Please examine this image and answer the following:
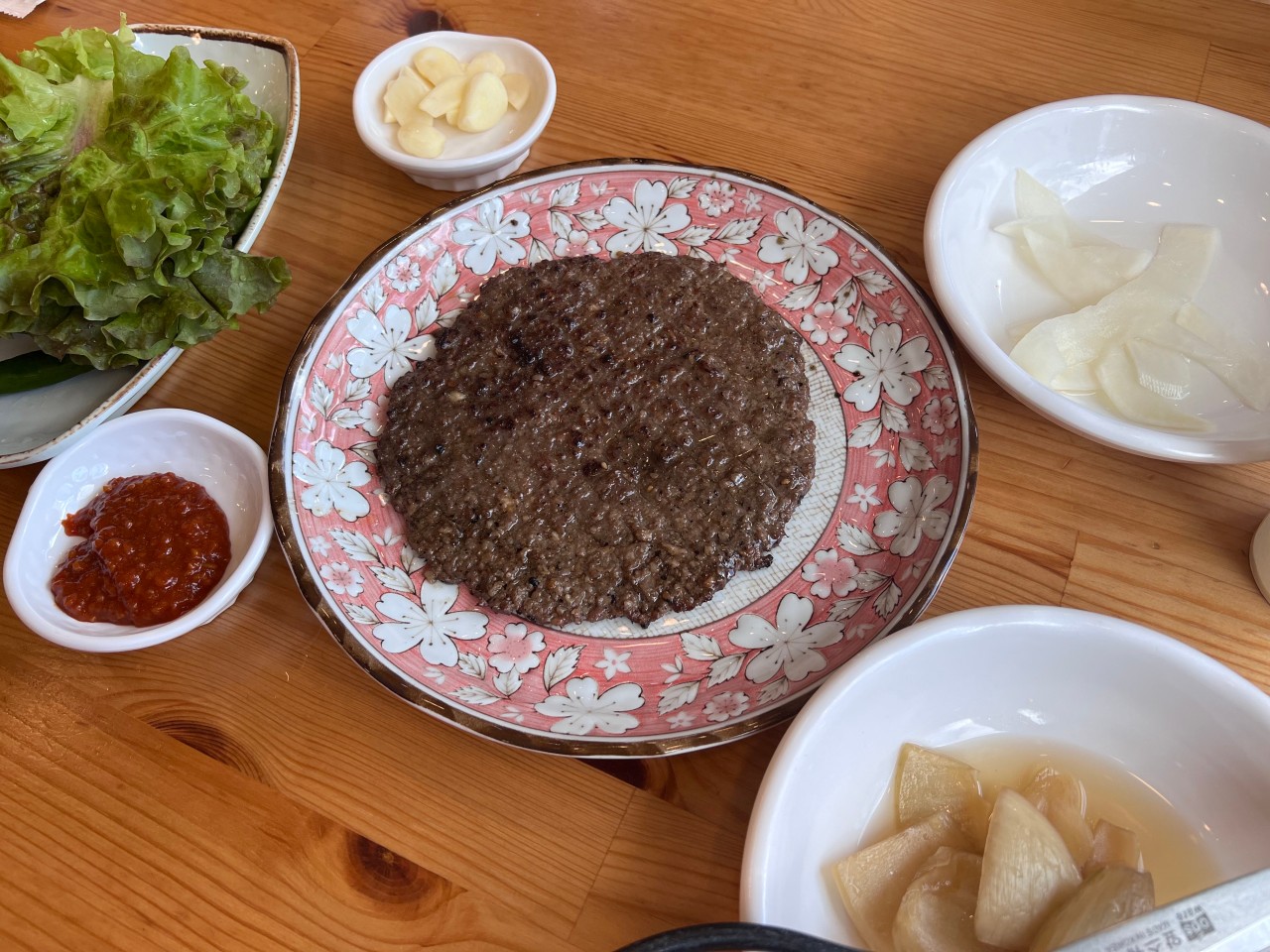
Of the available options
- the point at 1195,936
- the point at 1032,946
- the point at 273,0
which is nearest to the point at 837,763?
the point at 1032,946

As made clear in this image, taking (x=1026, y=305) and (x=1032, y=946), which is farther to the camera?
(x=1026, y=305)

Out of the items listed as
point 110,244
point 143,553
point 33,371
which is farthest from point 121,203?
point 143,553

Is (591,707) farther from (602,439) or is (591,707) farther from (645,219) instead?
(645,219)

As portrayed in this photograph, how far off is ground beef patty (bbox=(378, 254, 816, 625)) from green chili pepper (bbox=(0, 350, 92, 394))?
2.77 feet

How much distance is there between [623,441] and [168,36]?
6.63 feet

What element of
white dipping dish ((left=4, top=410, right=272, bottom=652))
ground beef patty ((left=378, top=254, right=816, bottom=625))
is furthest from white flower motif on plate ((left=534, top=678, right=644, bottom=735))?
white dipping dish ((left=4, top=410, right=272, bottom=652))

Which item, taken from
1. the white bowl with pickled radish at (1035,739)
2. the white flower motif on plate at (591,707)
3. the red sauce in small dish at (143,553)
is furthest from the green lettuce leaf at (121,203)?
the white bowl with pickled radish at (1035,739)

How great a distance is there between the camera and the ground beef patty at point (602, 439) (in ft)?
6.21

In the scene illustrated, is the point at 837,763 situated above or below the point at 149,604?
above

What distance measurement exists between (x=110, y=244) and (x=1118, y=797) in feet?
8.24

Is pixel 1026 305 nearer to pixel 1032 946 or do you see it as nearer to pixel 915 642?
pixel 915 642

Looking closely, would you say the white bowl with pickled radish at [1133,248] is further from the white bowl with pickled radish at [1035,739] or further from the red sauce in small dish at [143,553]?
the red sauce in small dish at [143,553]

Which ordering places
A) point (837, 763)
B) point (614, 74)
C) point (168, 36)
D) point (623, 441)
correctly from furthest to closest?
point (614, 74) → point (168, 36) → point (623, 441) → point (837, 763)

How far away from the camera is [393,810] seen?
5.49 ft
